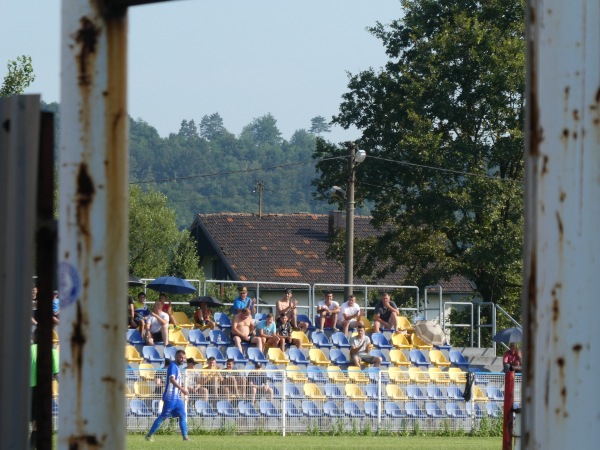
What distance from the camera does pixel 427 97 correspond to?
1745 inches

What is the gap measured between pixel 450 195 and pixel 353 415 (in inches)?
850

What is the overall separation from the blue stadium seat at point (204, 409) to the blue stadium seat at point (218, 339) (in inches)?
131

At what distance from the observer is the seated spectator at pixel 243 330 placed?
80.6 ft

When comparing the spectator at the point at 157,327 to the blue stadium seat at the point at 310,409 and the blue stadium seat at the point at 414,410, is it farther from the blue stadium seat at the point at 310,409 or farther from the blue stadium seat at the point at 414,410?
the blue stadium seat at the point at 414,410

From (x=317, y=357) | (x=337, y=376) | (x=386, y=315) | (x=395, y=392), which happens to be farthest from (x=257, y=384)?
(x=386, y=315)

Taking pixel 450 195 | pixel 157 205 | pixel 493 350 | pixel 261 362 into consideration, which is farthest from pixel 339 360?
pixel 157 205

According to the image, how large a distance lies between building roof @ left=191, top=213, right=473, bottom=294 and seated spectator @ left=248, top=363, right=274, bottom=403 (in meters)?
46.9

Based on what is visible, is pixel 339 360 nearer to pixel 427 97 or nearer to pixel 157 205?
pixel 427 97

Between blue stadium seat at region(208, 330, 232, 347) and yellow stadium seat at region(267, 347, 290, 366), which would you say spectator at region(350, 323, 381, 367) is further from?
blue stadium seat at region(208, 330, 232, 347)

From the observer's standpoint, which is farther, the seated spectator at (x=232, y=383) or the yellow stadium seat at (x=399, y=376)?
the yellow stadium seat at (x=399, y=376)

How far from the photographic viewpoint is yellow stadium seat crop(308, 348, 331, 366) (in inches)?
984

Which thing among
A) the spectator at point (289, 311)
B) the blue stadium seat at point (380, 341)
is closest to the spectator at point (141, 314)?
the spectator at point (289, 311)

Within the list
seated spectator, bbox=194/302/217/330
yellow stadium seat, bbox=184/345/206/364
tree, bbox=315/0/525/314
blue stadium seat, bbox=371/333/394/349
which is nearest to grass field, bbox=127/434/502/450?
yellow stadium seat, bbox=184/345/206/364

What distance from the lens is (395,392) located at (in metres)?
22.8
